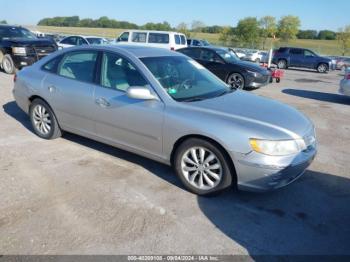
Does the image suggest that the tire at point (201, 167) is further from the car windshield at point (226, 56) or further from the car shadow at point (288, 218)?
the car windshield at point (226, 56)

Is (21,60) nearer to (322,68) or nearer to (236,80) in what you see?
(236,80)

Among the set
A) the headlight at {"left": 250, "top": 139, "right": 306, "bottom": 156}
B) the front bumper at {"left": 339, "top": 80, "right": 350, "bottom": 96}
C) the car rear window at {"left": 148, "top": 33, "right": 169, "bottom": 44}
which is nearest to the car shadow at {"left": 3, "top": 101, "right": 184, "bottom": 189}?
the headlight at {"left": 250, "top": 139, "right": 306, "bottom": 156}

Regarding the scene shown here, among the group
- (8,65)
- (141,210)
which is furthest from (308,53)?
(141,210)

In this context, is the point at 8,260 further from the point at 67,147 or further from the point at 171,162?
the point at 67,147

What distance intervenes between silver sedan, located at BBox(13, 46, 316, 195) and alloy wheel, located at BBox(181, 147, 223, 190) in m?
0.01

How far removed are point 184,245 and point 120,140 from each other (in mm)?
1834

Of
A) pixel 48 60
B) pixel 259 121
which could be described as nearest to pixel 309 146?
pixel 259 121

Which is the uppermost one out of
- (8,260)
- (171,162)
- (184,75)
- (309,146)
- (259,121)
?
(184,75)

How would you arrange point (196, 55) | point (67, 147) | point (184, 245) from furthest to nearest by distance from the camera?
point (196, 55) → point (67, 147) → point (184, 245)

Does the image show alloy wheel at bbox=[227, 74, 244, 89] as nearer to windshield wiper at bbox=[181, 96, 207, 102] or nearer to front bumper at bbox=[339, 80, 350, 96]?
front bumper at bbox=[339, 80, 350, 96]

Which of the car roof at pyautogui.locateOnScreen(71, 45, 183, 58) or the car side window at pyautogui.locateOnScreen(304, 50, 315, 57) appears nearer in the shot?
the car roof at pyautogui.locateOnScreen(71, 45, 183, 58)

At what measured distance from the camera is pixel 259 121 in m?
3.63

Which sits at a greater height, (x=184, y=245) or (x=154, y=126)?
(x=154, y=126)

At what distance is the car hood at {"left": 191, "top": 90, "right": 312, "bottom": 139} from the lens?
12.0ft
